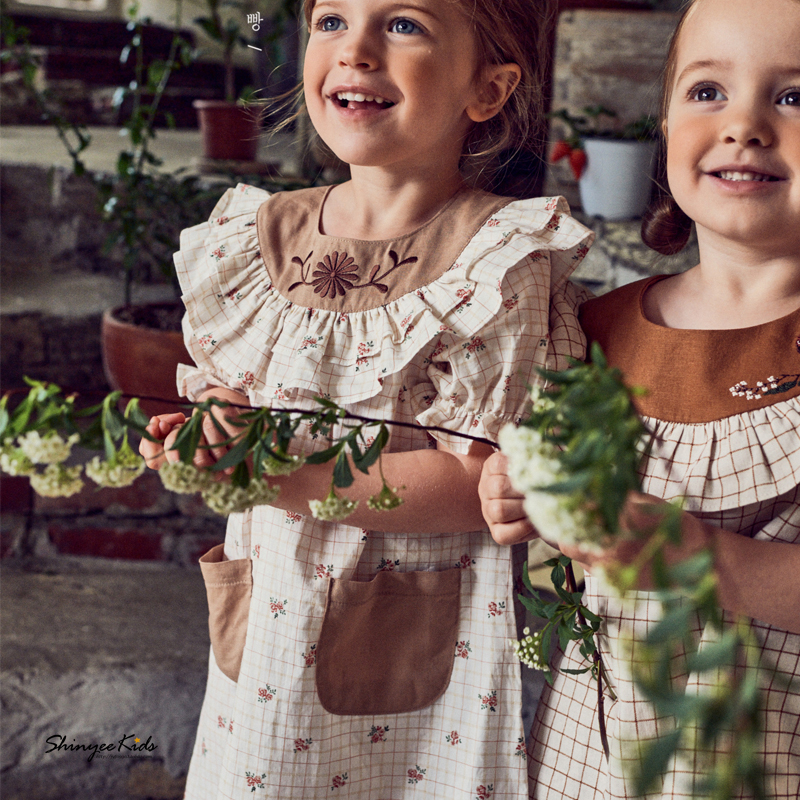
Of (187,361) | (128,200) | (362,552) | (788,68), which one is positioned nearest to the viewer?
(788,68)

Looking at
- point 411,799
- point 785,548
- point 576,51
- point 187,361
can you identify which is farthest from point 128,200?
point 785,548

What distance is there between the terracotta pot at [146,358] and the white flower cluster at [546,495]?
144 centimetres

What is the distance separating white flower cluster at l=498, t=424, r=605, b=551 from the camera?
0.32 metres

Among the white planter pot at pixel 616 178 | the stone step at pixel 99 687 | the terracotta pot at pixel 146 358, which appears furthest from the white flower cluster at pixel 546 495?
the white planter pot at pixel 616 178

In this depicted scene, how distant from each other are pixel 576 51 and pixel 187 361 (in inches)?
56.3

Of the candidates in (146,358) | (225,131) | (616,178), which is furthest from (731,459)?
(225,131)

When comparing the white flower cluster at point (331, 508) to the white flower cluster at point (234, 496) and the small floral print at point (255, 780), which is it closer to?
the white flower cluster at point (234, 496)

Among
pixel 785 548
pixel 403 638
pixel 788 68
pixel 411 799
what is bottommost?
pixel 411 799

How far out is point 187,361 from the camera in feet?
5.74

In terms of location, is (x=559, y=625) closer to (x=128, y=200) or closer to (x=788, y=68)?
(x=788, y=68)

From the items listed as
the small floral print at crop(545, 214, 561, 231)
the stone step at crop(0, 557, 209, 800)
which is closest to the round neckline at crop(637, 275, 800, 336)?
the small floral print at crop(545, 214, 561, 231)

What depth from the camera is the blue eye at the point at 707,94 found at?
2.33 ft

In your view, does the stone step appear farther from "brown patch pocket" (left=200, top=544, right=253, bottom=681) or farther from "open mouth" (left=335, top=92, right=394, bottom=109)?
→ "open mouth" (left=335, top=92, right=394, bottom=109)

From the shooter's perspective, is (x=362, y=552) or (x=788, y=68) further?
(x=362, y=552)
